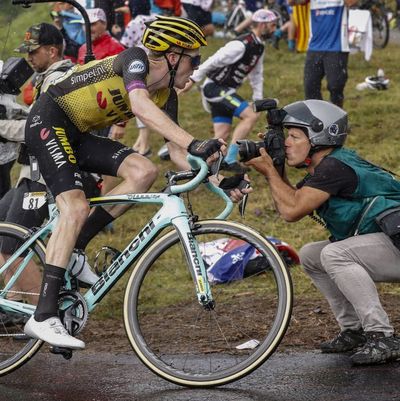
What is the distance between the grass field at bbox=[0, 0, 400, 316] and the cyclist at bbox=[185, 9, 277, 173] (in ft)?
2.42

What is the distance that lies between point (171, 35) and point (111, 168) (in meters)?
0.91

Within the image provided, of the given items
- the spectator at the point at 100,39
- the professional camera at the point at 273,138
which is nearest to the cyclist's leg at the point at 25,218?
the professional camera at the point at 273,138

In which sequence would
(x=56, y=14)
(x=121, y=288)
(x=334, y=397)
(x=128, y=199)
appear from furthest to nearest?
(x=56, y=14) < (x=121, y=288) < (x=128, y=199) < (x=334, y=397)

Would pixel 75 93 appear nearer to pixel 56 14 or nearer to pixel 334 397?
pixel 334 397

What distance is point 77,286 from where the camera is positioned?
5.79m

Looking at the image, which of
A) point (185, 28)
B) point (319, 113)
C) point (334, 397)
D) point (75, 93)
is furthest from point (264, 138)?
point (334, 397)

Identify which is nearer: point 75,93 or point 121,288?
point 75,93

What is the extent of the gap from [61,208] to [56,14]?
776 centimetres

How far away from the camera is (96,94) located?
5.78 m

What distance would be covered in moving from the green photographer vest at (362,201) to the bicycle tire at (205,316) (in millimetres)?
556

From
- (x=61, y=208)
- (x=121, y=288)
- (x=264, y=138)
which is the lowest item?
(x=121, y=288)

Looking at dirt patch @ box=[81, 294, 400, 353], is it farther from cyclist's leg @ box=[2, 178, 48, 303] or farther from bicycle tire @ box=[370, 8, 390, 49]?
bicycle tire @ box=[370, 8, 390, 49]

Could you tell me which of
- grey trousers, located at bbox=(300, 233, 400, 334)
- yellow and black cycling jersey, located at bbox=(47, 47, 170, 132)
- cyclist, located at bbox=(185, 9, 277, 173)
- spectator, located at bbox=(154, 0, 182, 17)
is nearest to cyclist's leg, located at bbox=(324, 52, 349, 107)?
cyclist, located at bbox=(185, 9, 277, 173)

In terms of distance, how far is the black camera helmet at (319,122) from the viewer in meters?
5.61
